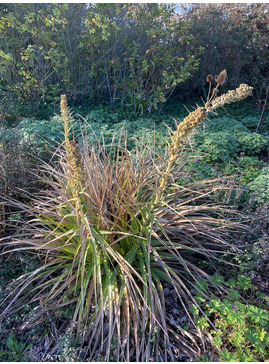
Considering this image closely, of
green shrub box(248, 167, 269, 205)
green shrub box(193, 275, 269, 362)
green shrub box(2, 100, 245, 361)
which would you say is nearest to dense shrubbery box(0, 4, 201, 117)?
green shrub box(248, 167, 269, 205)

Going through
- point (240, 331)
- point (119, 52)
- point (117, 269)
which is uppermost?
point (119, 52)

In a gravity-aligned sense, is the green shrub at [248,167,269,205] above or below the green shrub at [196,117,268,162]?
below

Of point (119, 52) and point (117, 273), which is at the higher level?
point (119, 52)

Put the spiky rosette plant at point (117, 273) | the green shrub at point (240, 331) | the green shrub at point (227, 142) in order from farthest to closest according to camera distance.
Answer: the green shrub at point (227, 142) → the spiky rosette plant at point (117, 273) → the green shrub at point (240, 331)

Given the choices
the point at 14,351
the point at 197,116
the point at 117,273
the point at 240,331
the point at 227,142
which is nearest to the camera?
the point at 197,116

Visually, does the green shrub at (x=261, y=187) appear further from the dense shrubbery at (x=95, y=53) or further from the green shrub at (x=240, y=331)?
the dense shrubbery at (x=95, y=53)

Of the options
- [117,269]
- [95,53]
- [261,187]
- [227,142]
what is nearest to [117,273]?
[117,269]

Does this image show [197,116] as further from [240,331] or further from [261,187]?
[261,187]

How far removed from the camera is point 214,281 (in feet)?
7.51

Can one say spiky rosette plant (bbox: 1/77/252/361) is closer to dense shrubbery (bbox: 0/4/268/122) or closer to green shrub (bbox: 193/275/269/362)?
green shrub (bbox: 193/275/269/362)

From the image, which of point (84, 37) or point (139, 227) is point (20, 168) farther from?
point (84, 37)

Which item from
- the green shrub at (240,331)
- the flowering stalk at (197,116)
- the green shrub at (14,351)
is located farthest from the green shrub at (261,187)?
the green shrub at (14,351)

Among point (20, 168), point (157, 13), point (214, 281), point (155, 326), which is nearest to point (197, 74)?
point (157, 13)

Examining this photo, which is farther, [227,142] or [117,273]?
[227,142]
